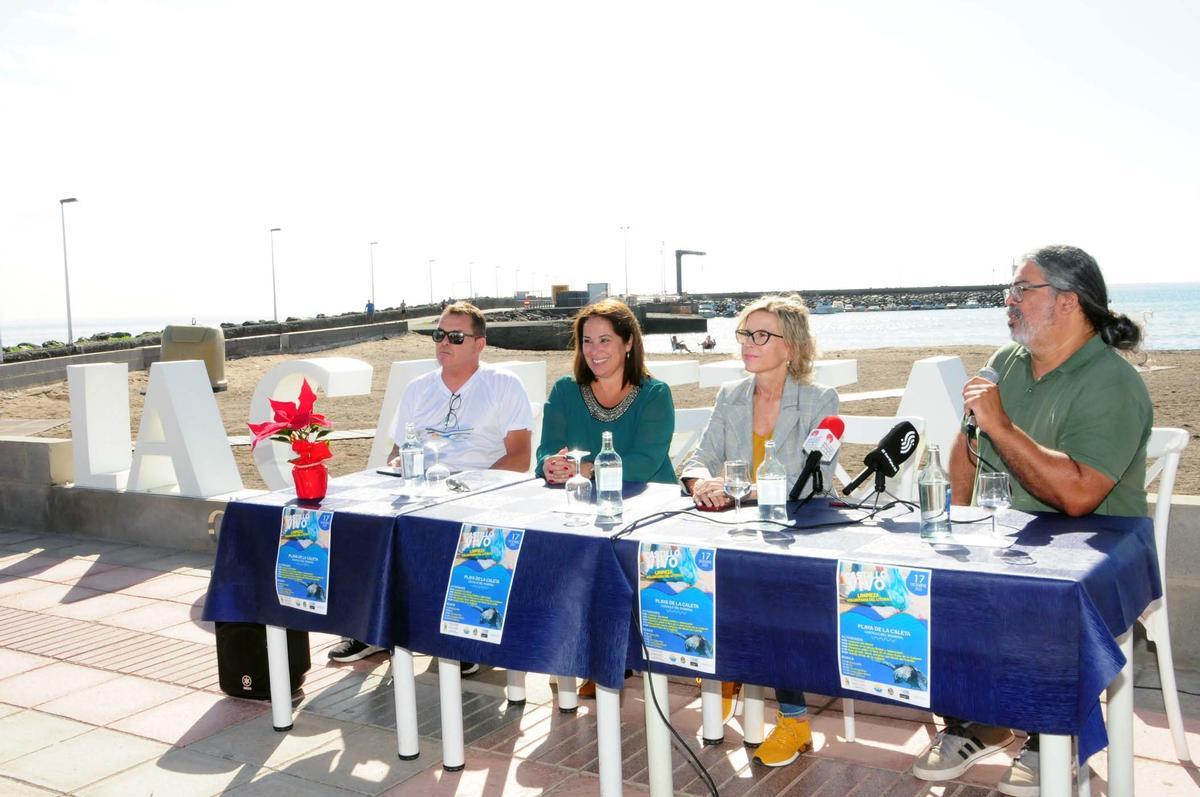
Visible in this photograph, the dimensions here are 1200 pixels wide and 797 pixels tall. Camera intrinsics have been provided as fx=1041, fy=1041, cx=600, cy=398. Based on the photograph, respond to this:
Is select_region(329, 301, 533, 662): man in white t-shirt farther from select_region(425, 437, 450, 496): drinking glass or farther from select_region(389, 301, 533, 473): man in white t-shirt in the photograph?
select_region(425, 437, 450, 496): drinking glass

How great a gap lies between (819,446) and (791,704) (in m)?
1.00

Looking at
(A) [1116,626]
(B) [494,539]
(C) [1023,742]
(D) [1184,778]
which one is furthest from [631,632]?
(D) [1184,778]

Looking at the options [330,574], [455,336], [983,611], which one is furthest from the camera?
[455,336]

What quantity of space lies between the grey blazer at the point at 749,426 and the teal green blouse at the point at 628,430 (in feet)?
1.17

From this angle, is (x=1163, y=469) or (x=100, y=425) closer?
(x=1163, y=469)

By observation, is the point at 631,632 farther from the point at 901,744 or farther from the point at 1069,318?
the point at 1069,318

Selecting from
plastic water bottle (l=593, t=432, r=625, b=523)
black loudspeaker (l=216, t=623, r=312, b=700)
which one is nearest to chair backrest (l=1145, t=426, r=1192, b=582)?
plastic water bottle (l=593, t=432, r=625, b=523)

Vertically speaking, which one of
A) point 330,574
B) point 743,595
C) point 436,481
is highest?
point 436,481

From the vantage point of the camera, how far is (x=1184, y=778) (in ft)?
11.2

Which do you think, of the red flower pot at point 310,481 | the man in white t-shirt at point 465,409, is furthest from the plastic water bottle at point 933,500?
the man in white t-shirt at point 465,409

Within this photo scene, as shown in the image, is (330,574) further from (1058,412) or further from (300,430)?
(1058,412)

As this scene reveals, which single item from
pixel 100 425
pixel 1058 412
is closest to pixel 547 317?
pixel 100 425

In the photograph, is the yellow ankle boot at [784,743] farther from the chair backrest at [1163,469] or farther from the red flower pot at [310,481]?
the red flower pot at [310,481]

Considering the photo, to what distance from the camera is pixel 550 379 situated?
24.1 m
